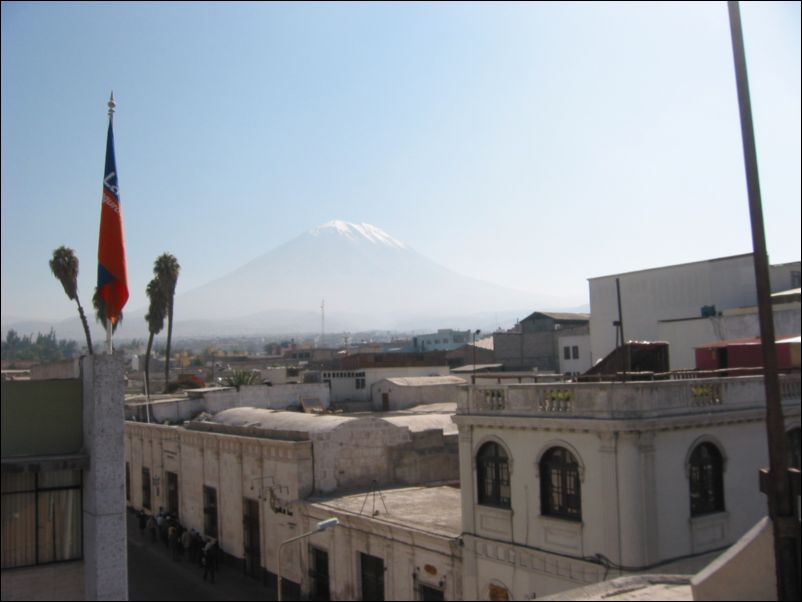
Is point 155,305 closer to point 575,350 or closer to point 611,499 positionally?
point 575,350

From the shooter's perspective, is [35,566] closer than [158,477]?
Yes

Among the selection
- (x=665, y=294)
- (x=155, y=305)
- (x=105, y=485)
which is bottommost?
(x=105, y=485)

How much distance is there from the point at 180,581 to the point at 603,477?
19076 mm

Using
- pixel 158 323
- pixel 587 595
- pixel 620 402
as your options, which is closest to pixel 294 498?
pixel 620 402

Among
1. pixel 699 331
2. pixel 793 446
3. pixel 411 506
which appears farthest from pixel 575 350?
pixel 793 446

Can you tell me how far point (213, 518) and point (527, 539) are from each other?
62.4ft

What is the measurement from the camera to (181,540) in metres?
34.3

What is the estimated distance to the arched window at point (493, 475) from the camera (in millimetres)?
19234

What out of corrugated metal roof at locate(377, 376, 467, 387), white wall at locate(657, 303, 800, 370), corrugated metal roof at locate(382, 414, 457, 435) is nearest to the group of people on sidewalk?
corrugated metal roof at locate(382, 414, 457, 435)

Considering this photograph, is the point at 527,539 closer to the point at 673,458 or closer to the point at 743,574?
the point at 673,458

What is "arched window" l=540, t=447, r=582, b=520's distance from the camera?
57.4 ft

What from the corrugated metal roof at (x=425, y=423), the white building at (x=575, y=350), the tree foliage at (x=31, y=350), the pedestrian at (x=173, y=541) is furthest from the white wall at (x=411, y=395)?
the tree foliage at (x=31, y=350)

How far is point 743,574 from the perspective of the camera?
37.0 feet

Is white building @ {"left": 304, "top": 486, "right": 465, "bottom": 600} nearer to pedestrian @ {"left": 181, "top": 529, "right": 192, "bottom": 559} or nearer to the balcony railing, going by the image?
the balcony railing
